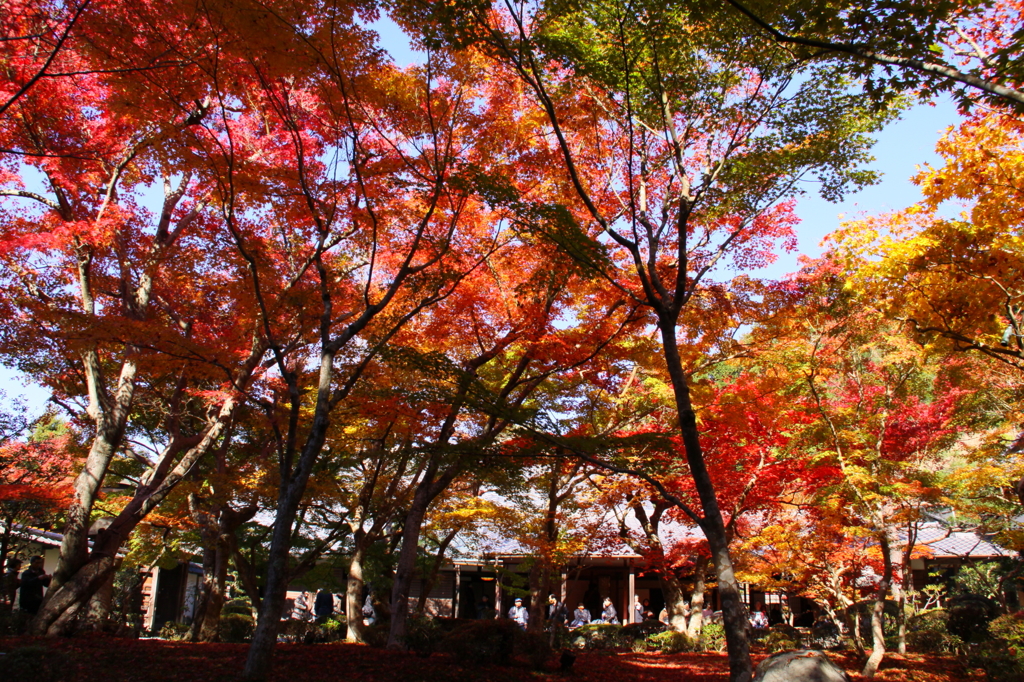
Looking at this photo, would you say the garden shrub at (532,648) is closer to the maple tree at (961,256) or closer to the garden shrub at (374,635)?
the garden shrub at (374,635)

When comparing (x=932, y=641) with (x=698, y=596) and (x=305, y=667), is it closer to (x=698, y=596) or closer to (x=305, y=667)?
(x=698, y=596)

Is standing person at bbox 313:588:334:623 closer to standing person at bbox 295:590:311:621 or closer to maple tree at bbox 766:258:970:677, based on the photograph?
standing person at bbox 295:590:311:621

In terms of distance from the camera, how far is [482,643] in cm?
946

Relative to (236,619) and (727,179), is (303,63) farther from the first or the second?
(236,619)

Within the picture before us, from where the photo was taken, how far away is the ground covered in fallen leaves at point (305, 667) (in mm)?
7097

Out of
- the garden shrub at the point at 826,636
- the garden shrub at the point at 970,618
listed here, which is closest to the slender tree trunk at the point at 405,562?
the garden shrub at the point at 826,636

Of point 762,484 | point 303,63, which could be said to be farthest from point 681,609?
point 303,63

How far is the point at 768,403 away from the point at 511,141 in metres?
7.85

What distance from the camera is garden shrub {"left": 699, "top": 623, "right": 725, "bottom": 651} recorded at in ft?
55.1

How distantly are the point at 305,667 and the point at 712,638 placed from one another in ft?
40.6

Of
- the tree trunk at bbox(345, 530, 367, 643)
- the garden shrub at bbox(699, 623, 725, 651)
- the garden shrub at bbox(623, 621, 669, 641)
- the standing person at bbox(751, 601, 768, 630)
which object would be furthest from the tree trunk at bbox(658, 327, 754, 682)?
Result: the standing person at bbox(751, 601, 768, 630)

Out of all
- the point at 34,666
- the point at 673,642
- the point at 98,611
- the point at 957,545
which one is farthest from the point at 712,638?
the point at 34,666

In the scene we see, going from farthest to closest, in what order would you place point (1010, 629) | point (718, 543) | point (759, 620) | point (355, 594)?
1. point (759, 620)
2. point (355, 594)
3. point (1010, 629)
4. point (718, 543)

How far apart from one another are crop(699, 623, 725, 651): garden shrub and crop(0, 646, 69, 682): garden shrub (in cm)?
1449
